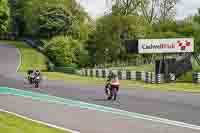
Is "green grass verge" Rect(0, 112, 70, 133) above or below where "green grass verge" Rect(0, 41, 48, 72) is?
below

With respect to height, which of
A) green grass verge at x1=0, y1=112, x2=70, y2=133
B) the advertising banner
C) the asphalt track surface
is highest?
the advertising banner

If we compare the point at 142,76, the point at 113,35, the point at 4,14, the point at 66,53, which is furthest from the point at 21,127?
the point at 113,35

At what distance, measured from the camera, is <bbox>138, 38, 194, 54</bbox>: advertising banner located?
4250 centimetres

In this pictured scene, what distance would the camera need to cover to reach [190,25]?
91.9m

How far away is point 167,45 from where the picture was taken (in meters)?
42.9

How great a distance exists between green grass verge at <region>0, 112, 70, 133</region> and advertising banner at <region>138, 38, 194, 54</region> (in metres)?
29.0

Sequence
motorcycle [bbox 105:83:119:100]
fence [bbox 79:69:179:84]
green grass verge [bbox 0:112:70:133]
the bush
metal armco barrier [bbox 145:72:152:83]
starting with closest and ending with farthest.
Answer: green grass verge [bbox 0:112:70:133], motorcycle [bbox 105:83:119:100], fence [bbox 79:69:179:84], metal armco barrier [bbox 145:72:152:83], the bush

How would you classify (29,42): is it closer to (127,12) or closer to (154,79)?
(127,12)

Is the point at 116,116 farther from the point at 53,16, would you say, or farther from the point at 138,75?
the point at 53,16

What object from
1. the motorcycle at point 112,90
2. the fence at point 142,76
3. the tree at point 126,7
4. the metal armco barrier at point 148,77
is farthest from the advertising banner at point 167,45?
the tree at point 126,7

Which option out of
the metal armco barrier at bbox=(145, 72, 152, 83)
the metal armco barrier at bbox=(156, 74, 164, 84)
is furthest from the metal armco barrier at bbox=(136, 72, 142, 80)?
the metal armco barrier at bbox=(156, 74, 164, 84)

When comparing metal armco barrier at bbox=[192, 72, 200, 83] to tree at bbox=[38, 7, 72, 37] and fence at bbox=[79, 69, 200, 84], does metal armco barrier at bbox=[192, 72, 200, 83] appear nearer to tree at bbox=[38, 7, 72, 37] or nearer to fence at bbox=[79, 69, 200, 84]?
fence at bbox=[79, 69, 200, 84]

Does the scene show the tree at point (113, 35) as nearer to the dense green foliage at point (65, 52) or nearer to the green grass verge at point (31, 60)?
the dense green foliage at point (65, 52)

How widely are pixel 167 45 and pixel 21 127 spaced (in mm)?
31477
